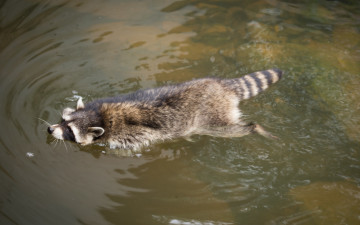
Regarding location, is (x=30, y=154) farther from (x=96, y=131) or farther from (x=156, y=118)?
(x=156, y=118)

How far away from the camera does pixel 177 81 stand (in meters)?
5.18

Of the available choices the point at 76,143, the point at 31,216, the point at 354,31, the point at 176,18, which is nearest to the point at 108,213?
the point at 31,216

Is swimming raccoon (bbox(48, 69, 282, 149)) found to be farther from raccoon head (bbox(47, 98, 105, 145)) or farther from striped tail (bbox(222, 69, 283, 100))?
striped tail (bbox(222, 69, 283, 100))

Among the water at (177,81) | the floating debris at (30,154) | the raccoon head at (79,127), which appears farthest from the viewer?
the raccoon head at (79,127)

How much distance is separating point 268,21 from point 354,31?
151 centimetres

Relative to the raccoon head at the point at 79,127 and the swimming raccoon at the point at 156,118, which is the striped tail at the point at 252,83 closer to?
the swimming raccoon at the point at 156,118

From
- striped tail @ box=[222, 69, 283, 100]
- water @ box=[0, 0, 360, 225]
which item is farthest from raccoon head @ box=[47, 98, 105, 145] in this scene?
striped tail @ box=[222, 69, 283, 100]

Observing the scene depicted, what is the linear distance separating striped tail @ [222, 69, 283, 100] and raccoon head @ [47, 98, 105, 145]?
172 cm

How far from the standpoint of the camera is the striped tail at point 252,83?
4430 mm

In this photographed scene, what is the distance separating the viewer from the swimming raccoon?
408 cm

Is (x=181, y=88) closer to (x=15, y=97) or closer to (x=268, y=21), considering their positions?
(x=15, y=97)

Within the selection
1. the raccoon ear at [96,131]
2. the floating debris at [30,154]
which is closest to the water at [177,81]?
the floating debris at [30,154]

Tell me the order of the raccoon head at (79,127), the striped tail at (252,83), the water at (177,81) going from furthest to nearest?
the striped tail at (252,83), the raccoon head at (79,127), the water at (177,81)

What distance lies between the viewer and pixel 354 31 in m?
6.06
